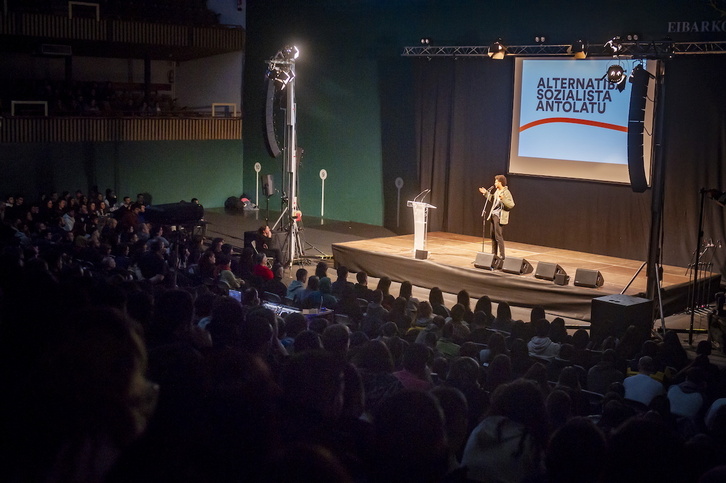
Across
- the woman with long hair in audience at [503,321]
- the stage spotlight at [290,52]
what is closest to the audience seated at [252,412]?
the woman with long hair in audience at [503,321]

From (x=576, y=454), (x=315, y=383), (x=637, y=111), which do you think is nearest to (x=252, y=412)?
(x=315, y=383)

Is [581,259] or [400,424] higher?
[400,424]

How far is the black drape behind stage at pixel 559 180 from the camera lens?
12719 mm

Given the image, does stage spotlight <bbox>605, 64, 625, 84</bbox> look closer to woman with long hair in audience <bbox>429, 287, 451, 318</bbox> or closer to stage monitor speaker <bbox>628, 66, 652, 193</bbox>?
stage monitor speaker <bbox>628, 66, 652, 193</bbox>

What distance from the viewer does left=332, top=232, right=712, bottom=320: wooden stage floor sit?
11180mm

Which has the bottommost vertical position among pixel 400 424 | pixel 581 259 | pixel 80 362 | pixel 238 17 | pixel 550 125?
pixel 581 259

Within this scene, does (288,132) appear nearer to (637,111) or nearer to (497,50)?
(497,50)

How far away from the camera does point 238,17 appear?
21.3m

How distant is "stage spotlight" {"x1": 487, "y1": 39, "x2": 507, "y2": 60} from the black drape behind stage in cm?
71

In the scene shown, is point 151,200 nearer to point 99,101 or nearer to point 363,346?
point 99,101

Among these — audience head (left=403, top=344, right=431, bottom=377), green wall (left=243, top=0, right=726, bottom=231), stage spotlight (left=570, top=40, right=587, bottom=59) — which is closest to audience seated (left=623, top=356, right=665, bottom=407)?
audience head (left=403, top=344, right=431, bottom=377)

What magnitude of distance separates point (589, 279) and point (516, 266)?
1.15m

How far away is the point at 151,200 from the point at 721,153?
538 inches

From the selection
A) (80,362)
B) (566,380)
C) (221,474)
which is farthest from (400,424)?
(566,380)
